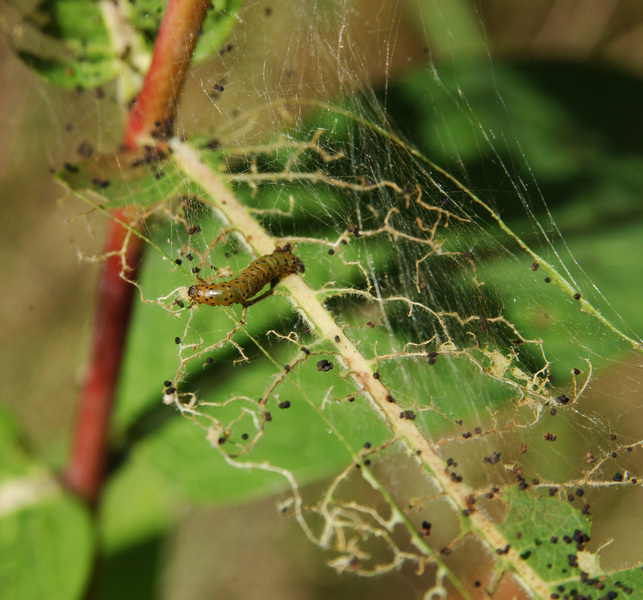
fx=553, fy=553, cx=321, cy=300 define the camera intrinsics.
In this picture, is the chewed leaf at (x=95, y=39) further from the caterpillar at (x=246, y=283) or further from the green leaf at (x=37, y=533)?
the green leaf at (x=37, y=533)

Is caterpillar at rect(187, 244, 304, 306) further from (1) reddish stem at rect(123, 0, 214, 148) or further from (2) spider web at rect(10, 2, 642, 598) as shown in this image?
(1) reddish stem at rect(123, 0, 214, 148)

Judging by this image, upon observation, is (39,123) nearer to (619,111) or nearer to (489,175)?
(489,175)

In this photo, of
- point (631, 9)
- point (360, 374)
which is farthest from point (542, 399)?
point (631, 9)

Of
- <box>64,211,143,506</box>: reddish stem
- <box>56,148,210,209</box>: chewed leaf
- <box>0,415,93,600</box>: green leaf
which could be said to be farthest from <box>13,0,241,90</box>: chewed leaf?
<box>0,415,93,600</box>: green leaf


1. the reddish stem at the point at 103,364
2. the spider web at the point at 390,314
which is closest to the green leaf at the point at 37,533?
the reddish stem at the point at 103,364

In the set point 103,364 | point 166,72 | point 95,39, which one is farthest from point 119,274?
point 95,39

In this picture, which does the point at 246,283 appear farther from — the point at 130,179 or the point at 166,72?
the point at 166,72
